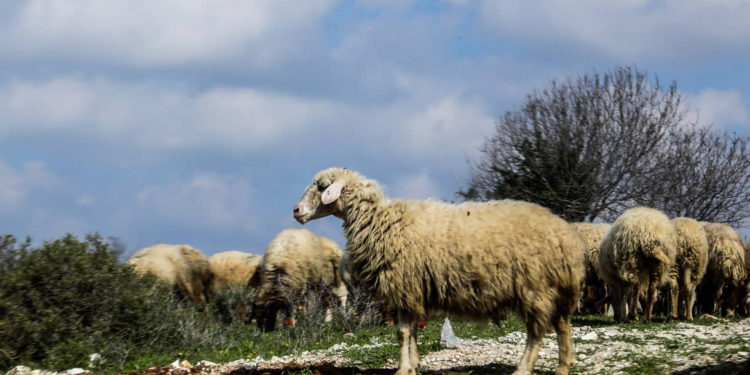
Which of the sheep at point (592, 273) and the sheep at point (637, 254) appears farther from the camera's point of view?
the sheep at point (592, 273)

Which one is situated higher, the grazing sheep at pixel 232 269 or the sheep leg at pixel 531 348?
the grazing sheep at pixel 232 269

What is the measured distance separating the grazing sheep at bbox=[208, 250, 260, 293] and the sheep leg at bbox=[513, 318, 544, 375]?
1437 centimetres

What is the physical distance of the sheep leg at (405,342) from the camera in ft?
25.8

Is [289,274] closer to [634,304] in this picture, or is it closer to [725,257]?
[634,304]

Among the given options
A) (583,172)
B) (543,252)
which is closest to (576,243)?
(543,252)

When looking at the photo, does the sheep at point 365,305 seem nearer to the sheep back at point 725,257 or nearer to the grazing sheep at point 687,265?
the grazing sheep at point 687,265

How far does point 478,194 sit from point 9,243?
18.2 meters

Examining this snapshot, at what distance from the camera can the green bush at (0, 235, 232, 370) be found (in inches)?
433

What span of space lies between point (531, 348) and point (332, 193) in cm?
263

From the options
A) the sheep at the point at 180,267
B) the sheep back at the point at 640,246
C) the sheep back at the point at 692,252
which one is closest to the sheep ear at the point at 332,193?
the sheep back at the point at 640,246

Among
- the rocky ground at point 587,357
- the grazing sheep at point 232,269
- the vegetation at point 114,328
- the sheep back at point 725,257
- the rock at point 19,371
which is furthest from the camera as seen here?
the grazing sheep at point 232,269

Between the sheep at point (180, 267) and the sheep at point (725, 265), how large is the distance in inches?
453

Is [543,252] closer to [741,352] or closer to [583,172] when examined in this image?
[741,352]

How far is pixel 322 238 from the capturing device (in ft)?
64.0
